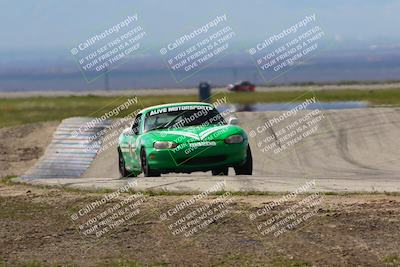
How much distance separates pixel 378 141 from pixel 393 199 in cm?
1502

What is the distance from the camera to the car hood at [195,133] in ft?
56.2

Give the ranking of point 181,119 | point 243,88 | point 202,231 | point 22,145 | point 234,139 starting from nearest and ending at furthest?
point 202,231
point 234,139
point 181,119
point 22,145
point 243,88

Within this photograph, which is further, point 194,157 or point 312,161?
point 312,161

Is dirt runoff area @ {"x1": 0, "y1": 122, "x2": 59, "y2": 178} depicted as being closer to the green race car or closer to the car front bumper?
the green race car

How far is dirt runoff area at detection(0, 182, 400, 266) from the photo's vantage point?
10.1m

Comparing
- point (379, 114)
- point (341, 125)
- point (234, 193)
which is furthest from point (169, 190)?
point (379, 114)

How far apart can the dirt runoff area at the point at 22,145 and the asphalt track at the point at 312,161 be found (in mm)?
2642

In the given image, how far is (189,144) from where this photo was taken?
17.1 metres

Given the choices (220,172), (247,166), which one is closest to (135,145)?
(220,172)

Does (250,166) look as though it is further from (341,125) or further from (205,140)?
(341,125)

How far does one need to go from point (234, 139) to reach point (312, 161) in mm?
7716

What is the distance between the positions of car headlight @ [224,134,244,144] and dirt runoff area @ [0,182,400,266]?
3.35 meters

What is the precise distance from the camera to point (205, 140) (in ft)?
56.1

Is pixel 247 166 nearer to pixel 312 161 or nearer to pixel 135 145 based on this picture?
pixel 135 145
